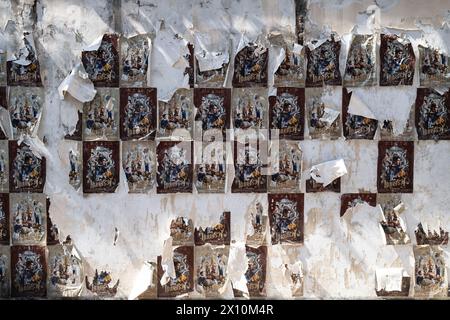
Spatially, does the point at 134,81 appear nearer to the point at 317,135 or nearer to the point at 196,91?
the point at 196,91

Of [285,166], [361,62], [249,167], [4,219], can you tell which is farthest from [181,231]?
[361,62]

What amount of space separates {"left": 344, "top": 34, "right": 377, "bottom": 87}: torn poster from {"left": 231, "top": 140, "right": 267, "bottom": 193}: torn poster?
1.59ft

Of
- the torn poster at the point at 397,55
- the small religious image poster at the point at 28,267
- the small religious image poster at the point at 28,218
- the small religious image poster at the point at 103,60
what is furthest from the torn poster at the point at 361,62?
the small religious image poster at the point at 28,267

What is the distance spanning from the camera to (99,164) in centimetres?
288

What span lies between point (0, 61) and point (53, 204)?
26.0 inches

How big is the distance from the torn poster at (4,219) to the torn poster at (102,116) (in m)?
0.44

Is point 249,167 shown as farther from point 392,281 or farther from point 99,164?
point 392,281

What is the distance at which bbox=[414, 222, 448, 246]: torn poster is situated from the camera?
2.91 metres

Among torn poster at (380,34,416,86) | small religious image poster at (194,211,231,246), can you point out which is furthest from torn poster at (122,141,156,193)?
torn poster at (380,34,416,86)

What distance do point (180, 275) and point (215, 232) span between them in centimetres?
25

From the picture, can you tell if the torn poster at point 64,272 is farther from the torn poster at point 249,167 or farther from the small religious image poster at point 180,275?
the torn poster at point 249,167

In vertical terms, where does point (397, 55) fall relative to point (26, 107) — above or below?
above

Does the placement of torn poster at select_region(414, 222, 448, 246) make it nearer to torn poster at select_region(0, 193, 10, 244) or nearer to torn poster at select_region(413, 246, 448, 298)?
torn poster at select_region(413, 246, 448, 298)

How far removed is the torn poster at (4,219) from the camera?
2.88 meters
